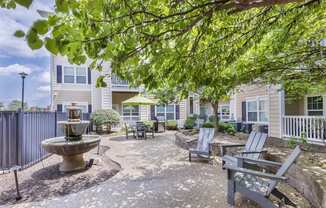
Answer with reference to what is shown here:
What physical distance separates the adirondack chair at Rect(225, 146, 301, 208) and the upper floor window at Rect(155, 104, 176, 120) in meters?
14.2

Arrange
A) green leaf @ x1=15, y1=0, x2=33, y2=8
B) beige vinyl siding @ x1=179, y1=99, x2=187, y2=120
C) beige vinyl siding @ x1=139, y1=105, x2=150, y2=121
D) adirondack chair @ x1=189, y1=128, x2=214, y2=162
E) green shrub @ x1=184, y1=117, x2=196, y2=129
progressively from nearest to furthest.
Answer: green leaf @ x1=15, y1=0, x2=33, y2=8 → adirondack chair @ x1=189, y1=128, x2=214, y2=162 → green shrub @ x1=184, y1=117, x2=196, y2=129 → beige vinyl siding @ x1=139, y1=105, x2=150, y2=121 → beige vinyl siding @ x1=179, y1=99, x2=187, y2=120

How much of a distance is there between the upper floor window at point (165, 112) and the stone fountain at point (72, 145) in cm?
1191

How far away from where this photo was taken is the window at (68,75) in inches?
609

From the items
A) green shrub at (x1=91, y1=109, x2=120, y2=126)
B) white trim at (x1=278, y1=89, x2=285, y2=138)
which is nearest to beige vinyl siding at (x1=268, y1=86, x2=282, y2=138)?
white trim at (x1=278, y1=89, x2=285, y2=138)

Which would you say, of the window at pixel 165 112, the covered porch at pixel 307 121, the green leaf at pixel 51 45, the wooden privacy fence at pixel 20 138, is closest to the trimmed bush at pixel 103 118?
the window at pixel 165 112

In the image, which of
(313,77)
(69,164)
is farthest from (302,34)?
(69,164)

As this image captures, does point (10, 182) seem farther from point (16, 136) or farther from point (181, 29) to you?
point (181, 29)

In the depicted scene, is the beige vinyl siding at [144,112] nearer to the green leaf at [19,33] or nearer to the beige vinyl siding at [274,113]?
the beige vinyl siding at [274,113]

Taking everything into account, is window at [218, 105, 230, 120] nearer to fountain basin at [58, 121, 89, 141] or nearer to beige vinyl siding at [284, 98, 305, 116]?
beige vinyl siding at [284, 98, 305, 116]

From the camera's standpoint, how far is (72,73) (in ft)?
51.4

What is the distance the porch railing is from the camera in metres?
7.35

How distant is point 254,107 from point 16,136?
11714mm

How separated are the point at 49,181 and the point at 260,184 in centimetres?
445

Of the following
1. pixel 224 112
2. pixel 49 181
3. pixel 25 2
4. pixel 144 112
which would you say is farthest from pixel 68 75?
pixel 25 2
